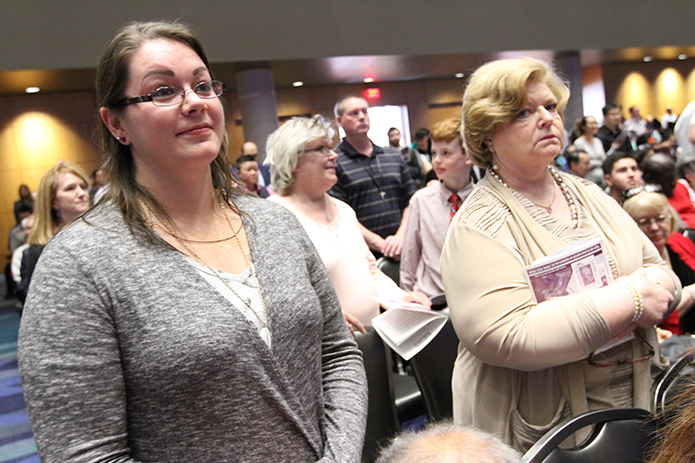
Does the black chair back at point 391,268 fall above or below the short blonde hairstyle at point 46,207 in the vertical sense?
below

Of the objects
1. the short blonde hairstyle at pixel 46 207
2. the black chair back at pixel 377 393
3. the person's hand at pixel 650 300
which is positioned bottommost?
the black chair back at pixel 377 393

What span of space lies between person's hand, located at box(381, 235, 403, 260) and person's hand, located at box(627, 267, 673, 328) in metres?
1.97

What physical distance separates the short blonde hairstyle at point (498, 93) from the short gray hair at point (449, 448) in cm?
93

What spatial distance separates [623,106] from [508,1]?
7.71 metres

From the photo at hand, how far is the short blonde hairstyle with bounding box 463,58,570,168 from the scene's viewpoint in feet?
5.16

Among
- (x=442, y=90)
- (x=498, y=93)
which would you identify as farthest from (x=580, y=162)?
(x=442, y=90)

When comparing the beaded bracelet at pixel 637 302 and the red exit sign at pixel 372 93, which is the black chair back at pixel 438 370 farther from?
the red exit sign at pixel 372 93

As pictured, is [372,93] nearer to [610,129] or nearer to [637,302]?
[610,129]

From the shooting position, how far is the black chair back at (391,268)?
3.39 m

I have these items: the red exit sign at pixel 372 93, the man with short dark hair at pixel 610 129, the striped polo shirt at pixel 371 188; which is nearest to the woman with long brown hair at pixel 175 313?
the striped polo shirt at pixel 371 188

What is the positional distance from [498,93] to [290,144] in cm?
136

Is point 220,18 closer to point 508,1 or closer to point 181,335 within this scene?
point 508,1

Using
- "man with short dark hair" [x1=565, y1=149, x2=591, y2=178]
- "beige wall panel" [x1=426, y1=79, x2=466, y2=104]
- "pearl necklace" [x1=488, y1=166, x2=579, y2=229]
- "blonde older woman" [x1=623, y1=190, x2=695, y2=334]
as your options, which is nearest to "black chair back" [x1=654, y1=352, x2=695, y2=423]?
"pearl necklace" [x1=488, y1=166, x2=579, y2=229]

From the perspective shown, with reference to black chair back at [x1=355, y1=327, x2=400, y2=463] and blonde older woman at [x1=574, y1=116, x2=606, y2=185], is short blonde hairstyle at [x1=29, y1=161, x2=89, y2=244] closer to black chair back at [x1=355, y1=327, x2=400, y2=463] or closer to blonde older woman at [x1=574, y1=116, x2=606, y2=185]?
black chair back at [x1=355, y1=327, x2=400, y2=463]
